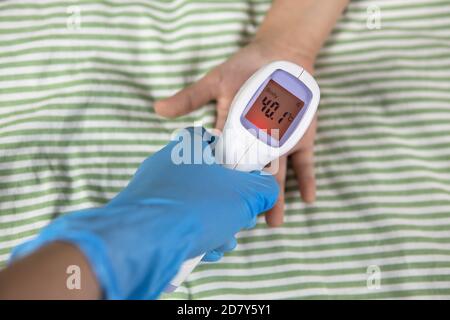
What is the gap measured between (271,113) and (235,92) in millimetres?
138

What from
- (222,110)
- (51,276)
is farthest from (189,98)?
(51,276)

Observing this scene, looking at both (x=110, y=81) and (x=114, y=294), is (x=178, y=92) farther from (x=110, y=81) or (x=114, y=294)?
(x=114, y=294)

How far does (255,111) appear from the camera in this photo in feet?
2.37

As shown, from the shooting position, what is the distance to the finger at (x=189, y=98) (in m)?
0.83

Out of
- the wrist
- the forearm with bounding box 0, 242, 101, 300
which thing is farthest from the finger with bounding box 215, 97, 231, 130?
the forearm with bounding box 0, 242, 101, 300

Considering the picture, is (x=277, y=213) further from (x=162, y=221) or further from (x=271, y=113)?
(x=162, y=221)

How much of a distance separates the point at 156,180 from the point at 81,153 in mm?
252

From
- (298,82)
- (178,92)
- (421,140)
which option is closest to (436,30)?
(421,140)

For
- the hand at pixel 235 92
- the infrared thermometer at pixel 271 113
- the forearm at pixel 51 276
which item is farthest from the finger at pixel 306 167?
the forearm at pixel 51 276

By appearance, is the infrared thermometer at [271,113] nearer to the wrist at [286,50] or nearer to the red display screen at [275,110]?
the red display screen at [275,110]

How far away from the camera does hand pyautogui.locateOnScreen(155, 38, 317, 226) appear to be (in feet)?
2.71

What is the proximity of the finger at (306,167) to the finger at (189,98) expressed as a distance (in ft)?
0.63
